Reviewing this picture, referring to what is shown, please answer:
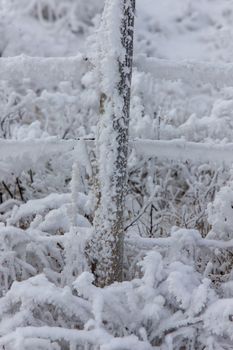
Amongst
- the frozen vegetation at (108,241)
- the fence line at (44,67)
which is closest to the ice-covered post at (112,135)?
the frozen vegetation at (108,241)

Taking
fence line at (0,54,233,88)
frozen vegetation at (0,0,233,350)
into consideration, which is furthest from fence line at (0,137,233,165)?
fence line at (0,54,233,88)

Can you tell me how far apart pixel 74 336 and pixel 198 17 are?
900 cm

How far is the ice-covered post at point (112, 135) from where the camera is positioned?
1998mm

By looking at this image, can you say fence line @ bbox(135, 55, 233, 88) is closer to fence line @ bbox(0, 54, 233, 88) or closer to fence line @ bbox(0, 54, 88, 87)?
fence line @ bbox(0, 54, 233, 88)

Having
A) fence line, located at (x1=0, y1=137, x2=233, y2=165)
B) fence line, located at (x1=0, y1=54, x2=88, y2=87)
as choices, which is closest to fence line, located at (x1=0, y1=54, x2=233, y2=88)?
fence line, located at (x1=0, y1=54, x2=88, y2=87)

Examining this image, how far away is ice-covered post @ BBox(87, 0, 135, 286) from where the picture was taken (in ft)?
6.56

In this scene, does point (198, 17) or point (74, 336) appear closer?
point (74, 336)

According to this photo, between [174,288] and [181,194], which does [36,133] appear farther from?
[174,288]

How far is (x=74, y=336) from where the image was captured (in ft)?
6.02

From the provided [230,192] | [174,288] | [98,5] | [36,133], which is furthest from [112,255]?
[98,5]

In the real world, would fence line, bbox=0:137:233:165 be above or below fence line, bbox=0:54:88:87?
below

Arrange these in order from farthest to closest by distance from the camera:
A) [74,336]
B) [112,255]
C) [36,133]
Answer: [36,133]
[112,255]
[74,336]

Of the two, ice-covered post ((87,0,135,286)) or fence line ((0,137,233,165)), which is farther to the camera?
fence line ((0,137,233,165))

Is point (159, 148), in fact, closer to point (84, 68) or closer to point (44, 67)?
point (84, 68)
